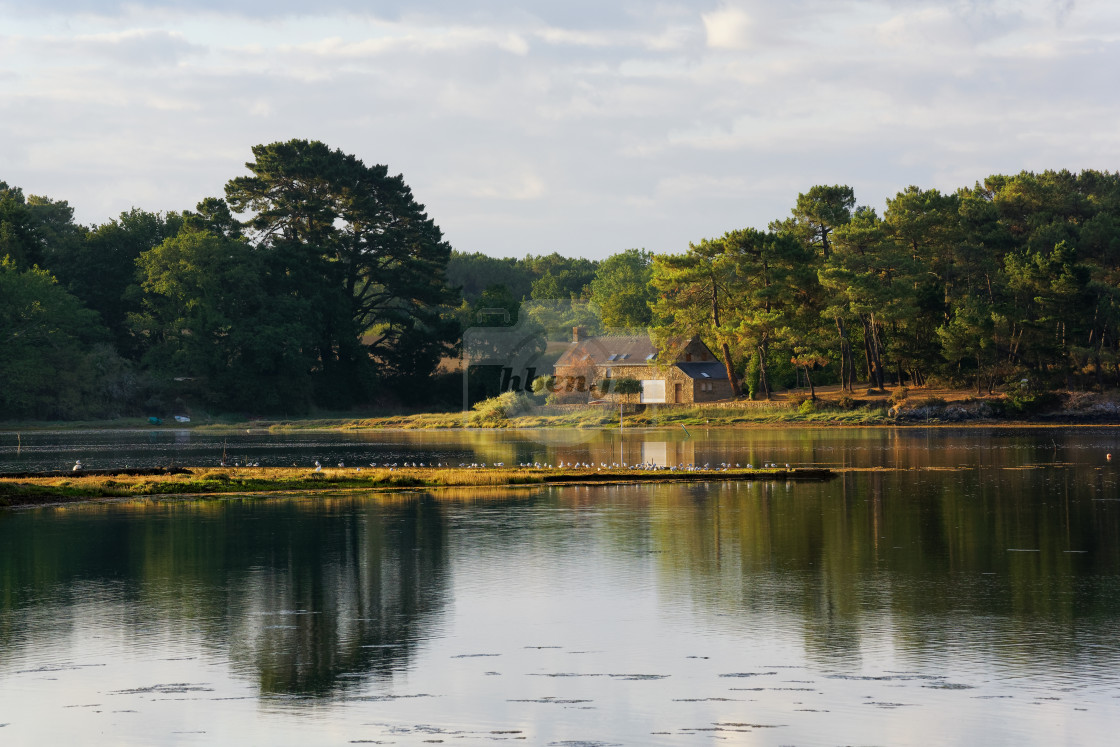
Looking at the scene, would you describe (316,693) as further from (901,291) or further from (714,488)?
(901,291)

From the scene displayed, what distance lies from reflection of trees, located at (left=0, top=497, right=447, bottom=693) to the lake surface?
112 mm

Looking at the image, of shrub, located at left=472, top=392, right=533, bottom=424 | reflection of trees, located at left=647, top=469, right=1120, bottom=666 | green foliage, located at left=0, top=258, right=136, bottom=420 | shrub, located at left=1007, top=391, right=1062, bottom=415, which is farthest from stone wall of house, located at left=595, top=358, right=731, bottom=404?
reflection of trees, located at left=647, top=469, right=1120, bottom=666

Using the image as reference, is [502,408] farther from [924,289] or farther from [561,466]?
[561,466]

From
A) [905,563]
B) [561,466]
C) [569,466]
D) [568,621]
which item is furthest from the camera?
[569,466]

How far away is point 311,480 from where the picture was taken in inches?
2030

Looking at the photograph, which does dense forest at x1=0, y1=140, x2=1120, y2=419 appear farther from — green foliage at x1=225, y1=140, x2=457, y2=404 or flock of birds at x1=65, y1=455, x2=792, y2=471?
flock of birds at x1=65, y1=455, x2=792, y2=471

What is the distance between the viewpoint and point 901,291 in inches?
4149

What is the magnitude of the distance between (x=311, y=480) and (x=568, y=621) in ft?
102

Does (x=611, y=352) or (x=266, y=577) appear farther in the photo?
(x=611, y=352)

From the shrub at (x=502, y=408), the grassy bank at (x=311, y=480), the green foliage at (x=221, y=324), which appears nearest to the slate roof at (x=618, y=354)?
the shrub at (x=502, y=408)

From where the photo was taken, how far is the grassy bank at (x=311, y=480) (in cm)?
4703

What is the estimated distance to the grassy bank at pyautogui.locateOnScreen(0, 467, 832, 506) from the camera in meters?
47.0

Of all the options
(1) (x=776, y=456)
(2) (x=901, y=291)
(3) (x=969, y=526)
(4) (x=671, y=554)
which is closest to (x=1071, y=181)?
(2) (x=901, y=291)

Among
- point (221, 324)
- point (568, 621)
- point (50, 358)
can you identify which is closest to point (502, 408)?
point (221, 324)
